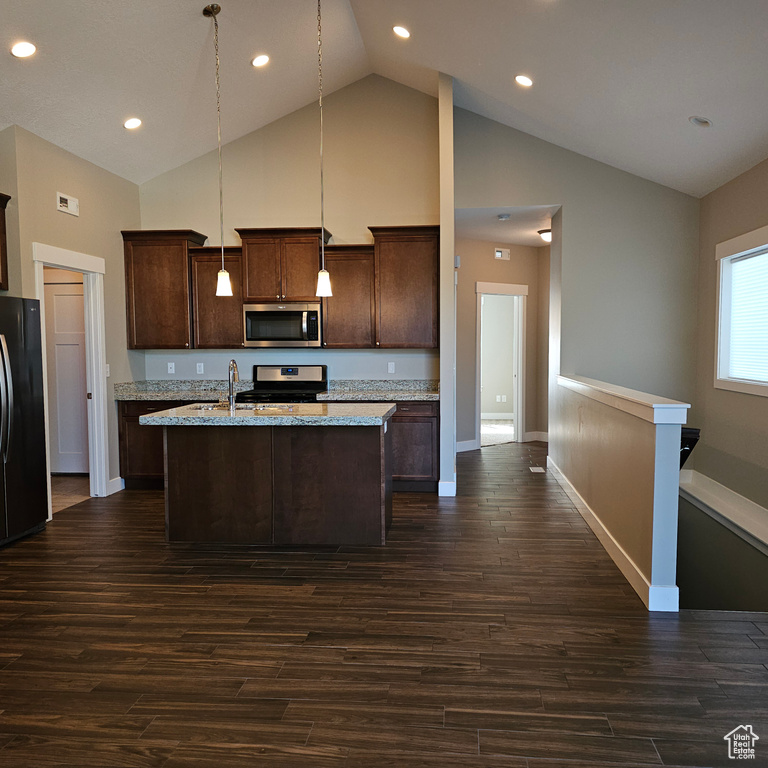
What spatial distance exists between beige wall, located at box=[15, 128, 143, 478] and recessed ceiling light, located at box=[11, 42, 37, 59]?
2.50ft

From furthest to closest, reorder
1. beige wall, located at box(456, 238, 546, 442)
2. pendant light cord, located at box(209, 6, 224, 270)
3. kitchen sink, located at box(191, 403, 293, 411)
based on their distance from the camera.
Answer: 1. beige wall, located at box(456, 238, 546, 442)
2. pendant light cord, located at box(209, 6, 224, 270)
3. kitchen sink, located at box(191, 403, 293, 411)

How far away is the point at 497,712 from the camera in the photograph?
7.41 feet

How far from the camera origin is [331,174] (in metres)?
6.40

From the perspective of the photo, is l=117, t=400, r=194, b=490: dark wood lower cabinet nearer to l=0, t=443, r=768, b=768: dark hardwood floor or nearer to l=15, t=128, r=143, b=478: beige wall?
l=15, t=128, r=143, b=478: beige wall

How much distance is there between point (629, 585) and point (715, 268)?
11.6 feet

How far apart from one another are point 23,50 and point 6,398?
231 cm

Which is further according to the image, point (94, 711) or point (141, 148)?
point (141, 148)

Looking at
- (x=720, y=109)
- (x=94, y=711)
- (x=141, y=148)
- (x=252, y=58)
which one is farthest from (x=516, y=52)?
(x=94, y=711)

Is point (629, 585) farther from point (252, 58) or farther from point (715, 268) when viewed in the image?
point (252, 58)

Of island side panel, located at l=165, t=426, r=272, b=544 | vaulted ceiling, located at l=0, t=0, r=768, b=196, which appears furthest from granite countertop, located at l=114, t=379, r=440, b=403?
vaulted ceiling, located at l=0, t=0, r=768, b=196

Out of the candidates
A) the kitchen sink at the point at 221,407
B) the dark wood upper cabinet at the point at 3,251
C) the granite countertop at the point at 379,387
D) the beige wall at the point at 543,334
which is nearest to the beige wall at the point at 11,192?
the dark wood upper cabinet at the point at 3,251

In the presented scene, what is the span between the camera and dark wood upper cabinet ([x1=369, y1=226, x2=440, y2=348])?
19.2ft

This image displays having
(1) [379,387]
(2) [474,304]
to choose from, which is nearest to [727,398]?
(1) [379,387]

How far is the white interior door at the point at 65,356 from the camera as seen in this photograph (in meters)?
6.51
